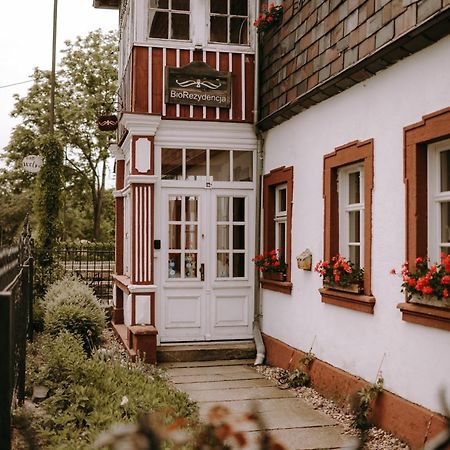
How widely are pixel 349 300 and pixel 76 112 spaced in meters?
25.2

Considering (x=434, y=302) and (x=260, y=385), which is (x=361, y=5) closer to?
(x=434, y=302)

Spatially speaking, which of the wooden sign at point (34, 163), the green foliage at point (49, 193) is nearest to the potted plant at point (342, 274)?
the green foliage at point (49, 193)

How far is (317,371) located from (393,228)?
223cm

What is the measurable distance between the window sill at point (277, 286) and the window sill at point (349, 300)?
1.08 metres

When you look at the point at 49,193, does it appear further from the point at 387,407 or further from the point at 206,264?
the point at 387,407

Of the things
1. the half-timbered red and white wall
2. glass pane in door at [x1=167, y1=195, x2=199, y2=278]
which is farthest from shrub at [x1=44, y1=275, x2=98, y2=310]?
glass pane in door at [x1=167, y1=195, x2=199, y2=278]

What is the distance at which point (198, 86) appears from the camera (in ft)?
29.4

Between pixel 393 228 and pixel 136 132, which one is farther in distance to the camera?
pixel 136 132

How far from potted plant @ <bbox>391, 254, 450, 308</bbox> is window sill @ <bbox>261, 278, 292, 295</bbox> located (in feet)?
9.40

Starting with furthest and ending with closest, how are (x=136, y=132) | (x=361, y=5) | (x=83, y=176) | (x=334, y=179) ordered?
(x=83, y=176) → (x=136, y=132) → (x=334, y=179) → (x=361, y=5)

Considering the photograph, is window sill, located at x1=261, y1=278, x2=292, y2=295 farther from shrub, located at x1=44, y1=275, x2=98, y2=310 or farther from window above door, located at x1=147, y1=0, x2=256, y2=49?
window above door, located at x1=147, y1=0, x2=256, y2=49

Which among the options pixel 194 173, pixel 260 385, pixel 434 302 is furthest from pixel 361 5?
pixel 260 385

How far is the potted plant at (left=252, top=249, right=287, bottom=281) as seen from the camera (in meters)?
8.37

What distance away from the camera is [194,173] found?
358 inches
